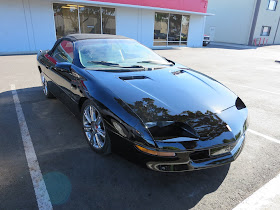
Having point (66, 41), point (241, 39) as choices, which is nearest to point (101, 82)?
point (66, 41)

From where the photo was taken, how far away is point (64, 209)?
1938mm

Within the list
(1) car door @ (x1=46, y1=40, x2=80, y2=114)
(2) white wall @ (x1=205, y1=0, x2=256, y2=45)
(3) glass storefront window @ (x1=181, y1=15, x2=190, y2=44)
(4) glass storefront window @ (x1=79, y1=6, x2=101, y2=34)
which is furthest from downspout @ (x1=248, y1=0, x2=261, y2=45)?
(1) car door @ (x1=46, y1=40, x2=80, y2=114)

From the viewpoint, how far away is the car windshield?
324cm

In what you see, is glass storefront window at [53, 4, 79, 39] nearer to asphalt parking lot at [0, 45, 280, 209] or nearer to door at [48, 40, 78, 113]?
door at [48, 40, 78, 113]

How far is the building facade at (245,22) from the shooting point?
24531mm

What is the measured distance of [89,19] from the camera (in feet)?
45.3

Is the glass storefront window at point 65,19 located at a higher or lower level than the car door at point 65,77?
higher

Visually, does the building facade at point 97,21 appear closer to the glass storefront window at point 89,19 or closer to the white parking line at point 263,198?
the glass storefront window at point 89,19

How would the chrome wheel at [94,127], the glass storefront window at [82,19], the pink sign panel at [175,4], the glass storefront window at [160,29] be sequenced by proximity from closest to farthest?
the chrome wheel at [94,127] < the glass storefront window at [82,19] < the pink sign panel at [175,4] < the glass storefront window at [160,29]

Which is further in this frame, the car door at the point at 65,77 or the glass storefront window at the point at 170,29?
the glass storefront window at the point at 170,29

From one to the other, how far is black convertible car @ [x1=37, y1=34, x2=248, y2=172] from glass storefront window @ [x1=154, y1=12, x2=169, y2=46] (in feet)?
46.4

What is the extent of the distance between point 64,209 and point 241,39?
2876 centimetres

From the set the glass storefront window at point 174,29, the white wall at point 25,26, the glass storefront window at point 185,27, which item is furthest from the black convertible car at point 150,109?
the glass storefront window at point 185,27

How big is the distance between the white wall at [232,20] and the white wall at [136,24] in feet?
49.2
